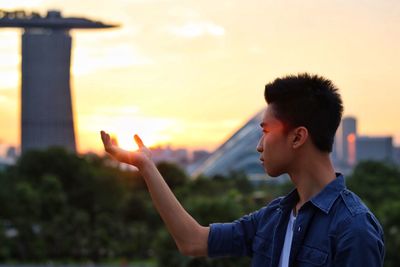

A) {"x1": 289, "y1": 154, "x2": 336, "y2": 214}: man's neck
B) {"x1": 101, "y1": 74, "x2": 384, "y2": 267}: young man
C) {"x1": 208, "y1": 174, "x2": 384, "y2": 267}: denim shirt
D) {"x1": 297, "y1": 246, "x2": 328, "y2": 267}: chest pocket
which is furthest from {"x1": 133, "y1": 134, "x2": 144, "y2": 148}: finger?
{"x1": 297, "y1": 246, "x2": 328, "y2": 267}: chest pocket

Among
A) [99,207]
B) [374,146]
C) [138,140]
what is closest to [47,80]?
[374,146]

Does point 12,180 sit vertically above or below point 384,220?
below

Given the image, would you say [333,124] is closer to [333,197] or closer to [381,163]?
[333,197]

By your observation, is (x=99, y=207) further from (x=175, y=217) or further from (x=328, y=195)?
(x=328, y=195)

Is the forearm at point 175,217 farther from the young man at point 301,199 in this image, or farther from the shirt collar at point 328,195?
the shirt collar at point 328,195

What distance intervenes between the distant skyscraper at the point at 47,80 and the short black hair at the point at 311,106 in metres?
90.0

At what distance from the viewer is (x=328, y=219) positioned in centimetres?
193

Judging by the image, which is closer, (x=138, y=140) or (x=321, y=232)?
(x=321, y=232)

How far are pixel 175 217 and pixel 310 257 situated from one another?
1.36 ft

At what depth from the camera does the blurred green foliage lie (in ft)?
72.4

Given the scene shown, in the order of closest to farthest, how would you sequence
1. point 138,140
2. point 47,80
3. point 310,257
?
point 310,257, point 138,140, point 47,80

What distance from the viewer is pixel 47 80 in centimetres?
9144

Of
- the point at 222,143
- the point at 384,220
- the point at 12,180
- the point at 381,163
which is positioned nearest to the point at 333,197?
the point at 384,220

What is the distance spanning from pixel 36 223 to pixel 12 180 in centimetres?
736
